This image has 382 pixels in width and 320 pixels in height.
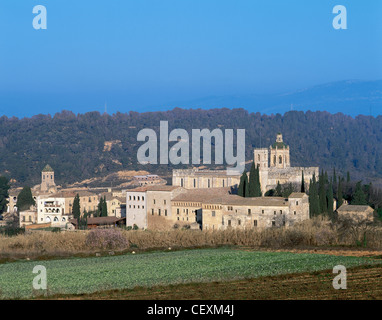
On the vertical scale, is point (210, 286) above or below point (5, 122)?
below

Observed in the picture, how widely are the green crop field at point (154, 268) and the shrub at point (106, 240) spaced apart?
356 cm

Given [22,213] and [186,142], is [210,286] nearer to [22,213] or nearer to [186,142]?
[22,213]

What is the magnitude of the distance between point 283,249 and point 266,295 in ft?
51.6

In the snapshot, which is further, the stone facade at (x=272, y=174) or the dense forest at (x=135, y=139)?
the dense forest at (x=135, y=139)

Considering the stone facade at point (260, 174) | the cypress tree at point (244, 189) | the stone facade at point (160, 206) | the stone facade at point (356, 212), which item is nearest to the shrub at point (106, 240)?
the stone facade at point (160, 206)

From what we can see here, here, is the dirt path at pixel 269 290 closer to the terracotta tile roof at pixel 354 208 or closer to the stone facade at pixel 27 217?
the terracotta tile roof at pixel 354 208

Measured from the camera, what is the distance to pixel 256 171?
58219 mm

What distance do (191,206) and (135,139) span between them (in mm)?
88429

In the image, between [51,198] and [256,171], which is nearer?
[256,171]

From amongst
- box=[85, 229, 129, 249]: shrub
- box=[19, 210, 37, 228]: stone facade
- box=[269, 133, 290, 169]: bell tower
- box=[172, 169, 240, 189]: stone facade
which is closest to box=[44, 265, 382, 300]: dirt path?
box=[85, 229, 129, 249]: shrub

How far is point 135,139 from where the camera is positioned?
472 feet

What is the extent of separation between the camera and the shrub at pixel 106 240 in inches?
1720
